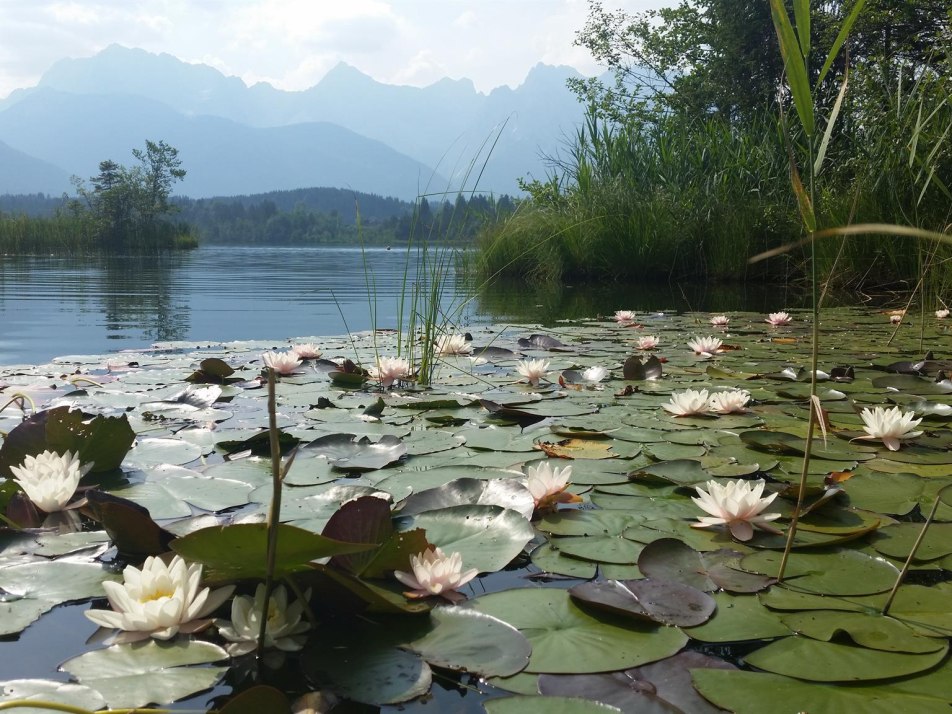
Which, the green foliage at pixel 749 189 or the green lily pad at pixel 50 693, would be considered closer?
the green lily pad at pixel 50 693

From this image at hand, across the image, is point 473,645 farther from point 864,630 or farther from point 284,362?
point 284,362

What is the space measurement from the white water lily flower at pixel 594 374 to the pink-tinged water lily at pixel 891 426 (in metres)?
1.06

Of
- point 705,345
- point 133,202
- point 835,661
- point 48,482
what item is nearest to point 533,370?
point 705,345

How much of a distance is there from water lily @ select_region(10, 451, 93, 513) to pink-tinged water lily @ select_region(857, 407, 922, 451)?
5.46ft

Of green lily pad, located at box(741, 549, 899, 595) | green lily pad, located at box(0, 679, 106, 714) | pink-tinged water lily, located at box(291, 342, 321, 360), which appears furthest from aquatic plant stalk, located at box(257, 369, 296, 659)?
pink-tinged water lily, located at box(291, 342, 321, 360)

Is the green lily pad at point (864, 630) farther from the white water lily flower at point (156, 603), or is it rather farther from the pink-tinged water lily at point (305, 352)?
the pink-tinged water lily at point (305, 352)

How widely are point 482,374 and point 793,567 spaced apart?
1.80m

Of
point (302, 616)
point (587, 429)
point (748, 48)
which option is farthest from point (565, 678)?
point (748, 48)

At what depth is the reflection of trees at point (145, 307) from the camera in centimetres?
449

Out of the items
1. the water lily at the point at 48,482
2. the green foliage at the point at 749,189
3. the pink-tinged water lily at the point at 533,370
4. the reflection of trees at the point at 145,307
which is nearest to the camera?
the water lily at the point at 48,482

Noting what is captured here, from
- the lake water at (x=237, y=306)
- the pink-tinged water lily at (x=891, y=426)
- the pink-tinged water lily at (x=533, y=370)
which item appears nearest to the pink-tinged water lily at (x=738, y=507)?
the pink-tinged water lily at (x=891, y=426)

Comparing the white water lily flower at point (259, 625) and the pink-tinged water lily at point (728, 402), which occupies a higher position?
the pink-tinged water lily at point (728, 402)

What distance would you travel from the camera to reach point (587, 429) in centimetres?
→ 185

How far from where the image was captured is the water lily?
1.18m
